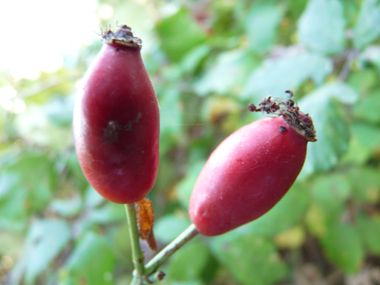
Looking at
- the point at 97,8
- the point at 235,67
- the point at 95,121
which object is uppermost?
the point at 97,8

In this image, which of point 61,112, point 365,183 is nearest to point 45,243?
point 61,112

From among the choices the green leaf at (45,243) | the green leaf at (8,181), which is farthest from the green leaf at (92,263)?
the green leaf at (8,181)

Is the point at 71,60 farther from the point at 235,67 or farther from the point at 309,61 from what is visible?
the point at 309,61

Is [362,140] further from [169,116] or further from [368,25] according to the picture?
[169,116]

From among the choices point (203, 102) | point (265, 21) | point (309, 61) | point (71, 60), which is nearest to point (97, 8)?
point (71, 60)

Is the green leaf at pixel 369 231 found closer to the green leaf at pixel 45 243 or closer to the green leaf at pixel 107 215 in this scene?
the green leaf at pixel 107 215

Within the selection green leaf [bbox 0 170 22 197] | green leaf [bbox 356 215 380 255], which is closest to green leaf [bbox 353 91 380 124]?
green leaf [bbox 356 215 380 255]

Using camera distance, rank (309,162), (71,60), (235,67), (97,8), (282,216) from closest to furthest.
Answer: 1. (309,162)
2. (282,216)
3. (235,67)
4. (71,60)
5. (97,8)
